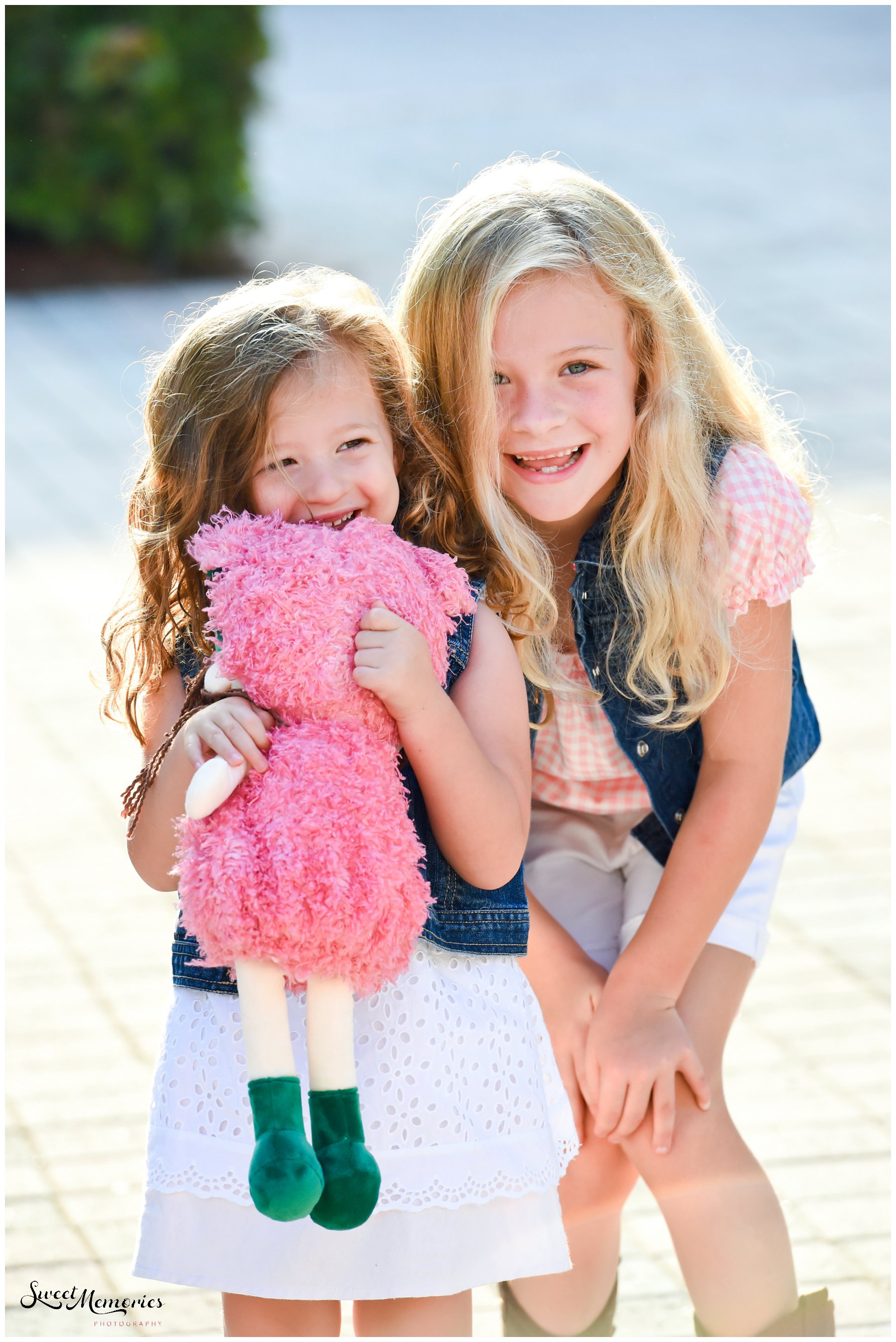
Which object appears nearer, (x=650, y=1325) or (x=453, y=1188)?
(x=453, y=1188)

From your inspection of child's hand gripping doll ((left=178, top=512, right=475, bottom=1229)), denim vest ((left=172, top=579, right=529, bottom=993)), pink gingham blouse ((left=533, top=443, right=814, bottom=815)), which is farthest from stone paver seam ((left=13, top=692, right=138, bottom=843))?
child's hand gripping doll ((left=178, top=512, right=475, bottom=1229))

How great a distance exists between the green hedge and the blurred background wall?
2cm

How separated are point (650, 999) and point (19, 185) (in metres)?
7.05

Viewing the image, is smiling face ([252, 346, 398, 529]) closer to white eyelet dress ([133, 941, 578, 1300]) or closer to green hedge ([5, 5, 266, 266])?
white eyelet dress ([133, 941, 578, 1300])

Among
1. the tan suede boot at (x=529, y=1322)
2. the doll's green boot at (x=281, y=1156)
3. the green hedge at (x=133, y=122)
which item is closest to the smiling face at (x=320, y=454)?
the doll's green boot at (x=281, y=1156)

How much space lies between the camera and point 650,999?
201cm

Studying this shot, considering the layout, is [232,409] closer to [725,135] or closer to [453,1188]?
[453,1188]

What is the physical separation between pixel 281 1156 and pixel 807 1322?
1043 mm

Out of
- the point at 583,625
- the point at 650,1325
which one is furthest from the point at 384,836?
the point at 650,1325

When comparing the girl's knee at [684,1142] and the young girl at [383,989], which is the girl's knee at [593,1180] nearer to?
the girl's knee at [684,1142]

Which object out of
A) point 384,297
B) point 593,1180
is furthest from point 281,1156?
point 384,297

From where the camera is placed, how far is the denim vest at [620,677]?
205 cm

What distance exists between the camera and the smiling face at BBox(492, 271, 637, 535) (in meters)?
1.91

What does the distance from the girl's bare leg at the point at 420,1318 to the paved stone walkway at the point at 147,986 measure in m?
0.71
